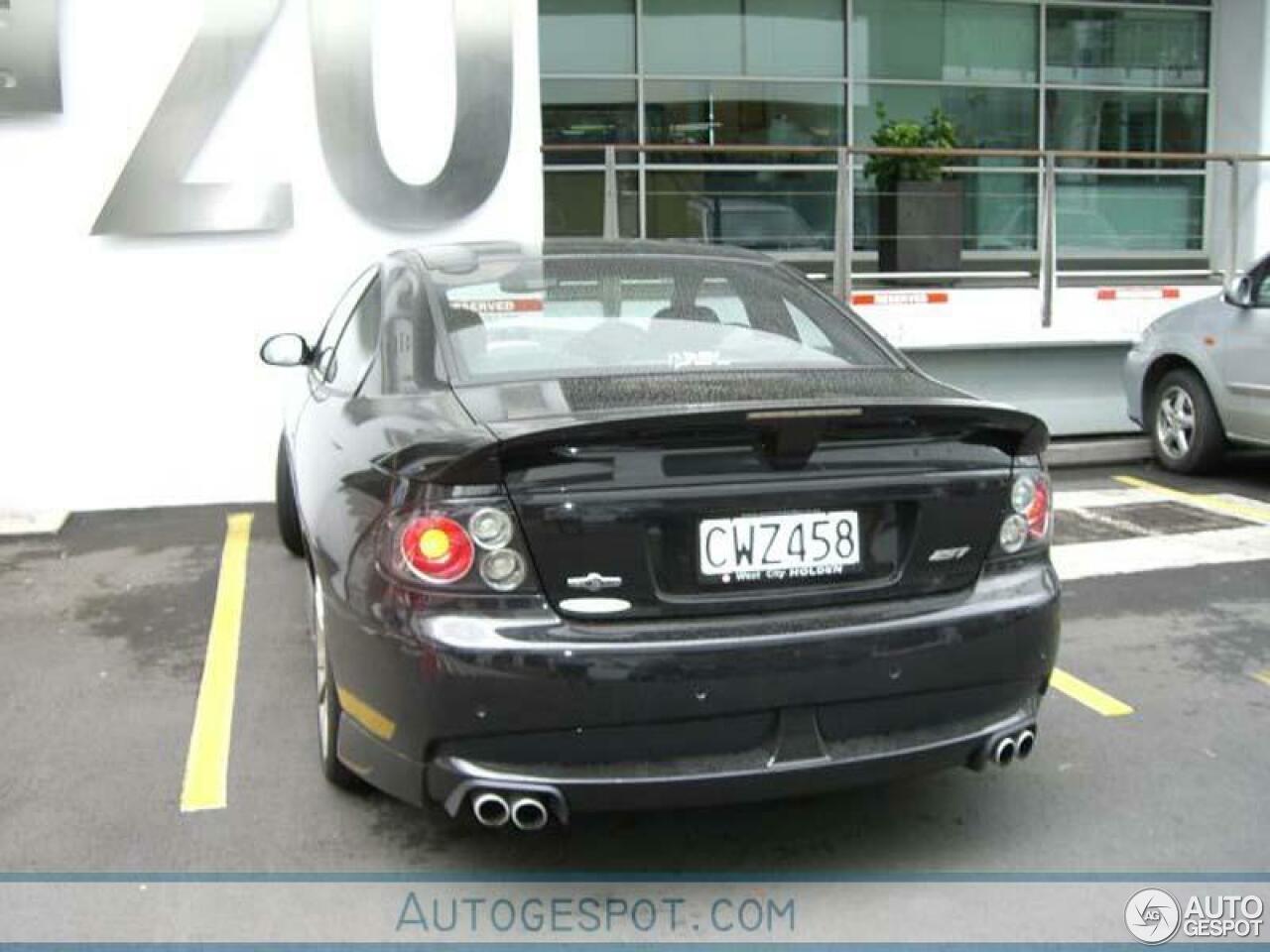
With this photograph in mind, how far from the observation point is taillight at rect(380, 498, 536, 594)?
302 centimetres

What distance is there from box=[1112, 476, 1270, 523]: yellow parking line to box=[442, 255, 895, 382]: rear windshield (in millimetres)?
4521

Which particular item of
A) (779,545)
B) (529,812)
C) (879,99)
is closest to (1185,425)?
(879,99)

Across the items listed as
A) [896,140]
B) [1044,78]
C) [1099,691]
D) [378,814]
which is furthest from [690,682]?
[1044,78]

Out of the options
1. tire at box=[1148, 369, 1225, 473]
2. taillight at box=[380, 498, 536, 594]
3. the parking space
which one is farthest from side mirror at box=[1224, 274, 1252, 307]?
taillight at box=[380, 498, 536, 594]

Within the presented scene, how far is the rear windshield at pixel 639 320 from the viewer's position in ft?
12.5

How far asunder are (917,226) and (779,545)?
831 cm

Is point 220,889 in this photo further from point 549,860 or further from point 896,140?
point 896,140

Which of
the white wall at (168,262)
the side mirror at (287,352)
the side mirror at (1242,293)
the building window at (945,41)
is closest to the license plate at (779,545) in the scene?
the side mirror at (287,352)

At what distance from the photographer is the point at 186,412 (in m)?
7.79

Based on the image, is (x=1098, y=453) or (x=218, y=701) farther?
(x=1098, y=453)

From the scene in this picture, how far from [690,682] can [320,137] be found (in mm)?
5610

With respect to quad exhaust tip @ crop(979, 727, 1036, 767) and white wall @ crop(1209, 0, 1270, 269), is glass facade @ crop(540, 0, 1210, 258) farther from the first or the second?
quad exhaust tip @ crop(979, 727, 1036, 767)

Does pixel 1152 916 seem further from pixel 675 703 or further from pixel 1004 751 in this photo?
pixel 675 703

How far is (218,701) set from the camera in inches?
188
